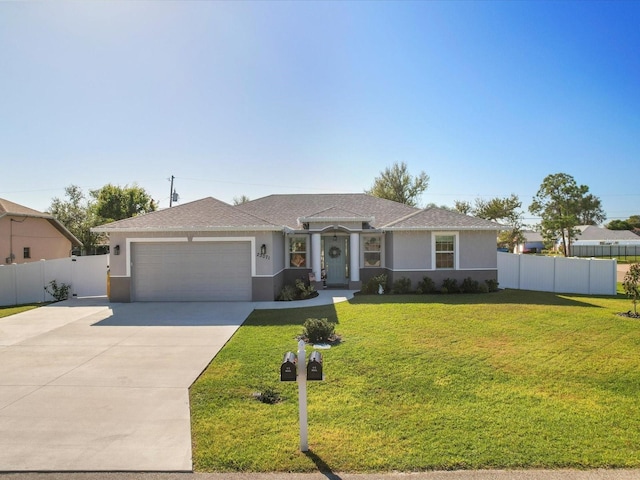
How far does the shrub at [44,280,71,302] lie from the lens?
632 inches

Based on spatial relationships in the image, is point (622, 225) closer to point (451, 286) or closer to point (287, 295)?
point (451, 286)

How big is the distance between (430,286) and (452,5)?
9.85 meters

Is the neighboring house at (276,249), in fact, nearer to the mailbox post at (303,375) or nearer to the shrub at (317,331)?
the shrub at (317,331)

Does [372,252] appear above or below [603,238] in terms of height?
above

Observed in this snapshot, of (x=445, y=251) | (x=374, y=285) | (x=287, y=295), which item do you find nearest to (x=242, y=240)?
(x=287, y=295)

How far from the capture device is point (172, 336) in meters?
9.71

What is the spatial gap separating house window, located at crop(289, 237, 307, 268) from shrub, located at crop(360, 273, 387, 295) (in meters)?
3.08

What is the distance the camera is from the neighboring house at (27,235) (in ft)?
69.5

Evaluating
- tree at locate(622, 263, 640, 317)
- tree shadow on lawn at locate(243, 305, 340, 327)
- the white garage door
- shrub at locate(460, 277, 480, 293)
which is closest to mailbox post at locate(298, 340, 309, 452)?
tree shadow on lawn at locate(243, 305, 340, 327)

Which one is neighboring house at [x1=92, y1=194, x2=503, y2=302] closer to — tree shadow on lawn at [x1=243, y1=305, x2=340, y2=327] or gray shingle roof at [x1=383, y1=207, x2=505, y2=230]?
gray shingle roof at [x1=383, y1=207, x2=505, y2=230]

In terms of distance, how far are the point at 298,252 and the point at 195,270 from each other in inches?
193

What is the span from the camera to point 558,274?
59.1 ft

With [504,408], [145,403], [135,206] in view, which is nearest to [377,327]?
[504,408]

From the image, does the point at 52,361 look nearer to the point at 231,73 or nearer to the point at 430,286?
the point at 231,73
